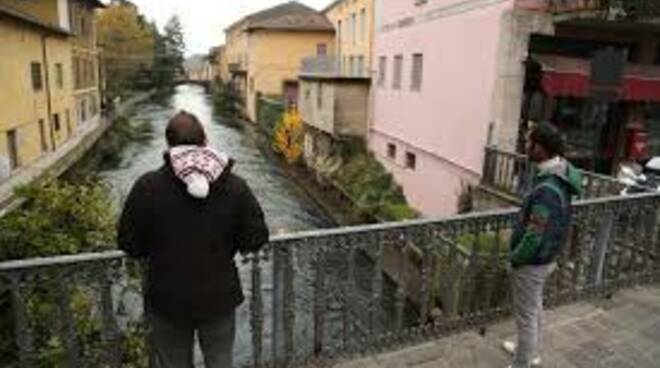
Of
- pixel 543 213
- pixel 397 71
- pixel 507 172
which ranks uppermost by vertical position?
pixel 397 71

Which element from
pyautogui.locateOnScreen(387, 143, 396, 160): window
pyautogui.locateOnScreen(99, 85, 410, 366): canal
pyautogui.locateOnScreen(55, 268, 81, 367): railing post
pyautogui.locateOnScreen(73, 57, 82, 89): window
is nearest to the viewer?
pyautogui.locateOnScreen(55, 268, 81, 367): railing post

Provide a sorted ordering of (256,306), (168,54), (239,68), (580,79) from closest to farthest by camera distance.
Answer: (256,306) < (580,79) < (239,68) < (168,54)

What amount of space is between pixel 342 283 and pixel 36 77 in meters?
21.6

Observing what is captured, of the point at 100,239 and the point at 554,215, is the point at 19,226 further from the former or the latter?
the point at 554,215

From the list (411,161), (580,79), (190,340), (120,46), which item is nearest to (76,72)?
(411,161)

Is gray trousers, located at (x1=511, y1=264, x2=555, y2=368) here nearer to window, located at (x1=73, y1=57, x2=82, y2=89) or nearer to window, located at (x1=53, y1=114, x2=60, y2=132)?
window, located at (x1=53, y1=114, x2=60, y2=132)

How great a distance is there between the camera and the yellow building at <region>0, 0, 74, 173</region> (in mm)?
18000

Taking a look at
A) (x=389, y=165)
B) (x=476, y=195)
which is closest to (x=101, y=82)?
(x=389, y=165)

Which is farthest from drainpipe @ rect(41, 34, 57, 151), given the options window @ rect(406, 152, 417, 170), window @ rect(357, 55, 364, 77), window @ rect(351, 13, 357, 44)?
window @ rect(406, 152, 417, 170)

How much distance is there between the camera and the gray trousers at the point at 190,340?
2.99 metres

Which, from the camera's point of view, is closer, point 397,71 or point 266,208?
point 397,71

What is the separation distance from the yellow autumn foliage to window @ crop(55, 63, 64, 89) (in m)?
10.1

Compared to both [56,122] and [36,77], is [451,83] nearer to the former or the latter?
[36,77]

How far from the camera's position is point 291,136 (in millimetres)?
28500
